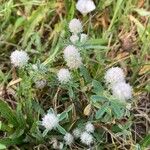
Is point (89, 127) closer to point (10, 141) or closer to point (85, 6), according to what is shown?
point (10, 141)

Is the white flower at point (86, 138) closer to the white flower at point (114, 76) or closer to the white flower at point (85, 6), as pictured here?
the white flower at point (114, 76)

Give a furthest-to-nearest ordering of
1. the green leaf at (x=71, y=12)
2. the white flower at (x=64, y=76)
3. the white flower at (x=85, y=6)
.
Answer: the green leaf at (x=71, y=12) → the white flower at (x=85, y=6) → the white flower at (x=64, y=76)

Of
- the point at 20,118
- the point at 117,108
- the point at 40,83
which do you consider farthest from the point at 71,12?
the point at 117,108

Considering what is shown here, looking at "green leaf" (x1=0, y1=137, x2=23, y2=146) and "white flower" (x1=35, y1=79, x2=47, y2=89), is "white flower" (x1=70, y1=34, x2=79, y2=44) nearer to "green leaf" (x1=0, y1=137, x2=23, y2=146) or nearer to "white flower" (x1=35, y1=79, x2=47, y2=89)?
"white flower" (x1=35, y1=79, x2=47, y2=89)

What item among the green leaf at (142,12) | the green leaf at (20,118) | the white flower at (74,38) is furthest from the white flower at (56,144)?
the green leaf at (142,12)

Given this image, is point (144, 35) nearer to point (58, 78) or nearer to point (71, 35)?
point (71, 35)

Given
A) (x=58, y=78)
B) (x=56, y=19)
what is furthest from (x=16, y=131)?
(x=56, y=19)

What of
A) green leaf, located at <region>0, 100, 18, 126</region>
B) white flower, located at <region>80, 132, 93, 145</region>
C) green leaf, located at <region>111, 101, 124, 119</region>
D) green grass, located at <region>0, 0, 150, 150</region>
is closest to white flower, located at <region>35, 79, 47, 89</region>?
green grass, located at <region>0, 0, 150, 150</region>
